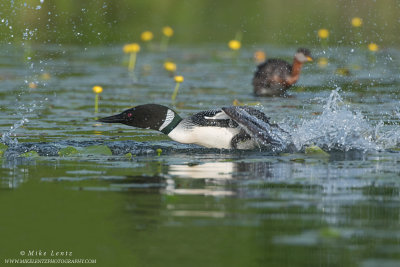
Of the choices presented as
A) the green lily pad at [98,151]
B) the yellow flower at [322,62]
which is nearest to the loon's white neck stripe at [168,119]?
the green lily pad at [98,151]

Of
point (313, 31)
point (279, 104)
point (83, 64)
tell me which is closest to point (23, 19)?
point (83, 64)

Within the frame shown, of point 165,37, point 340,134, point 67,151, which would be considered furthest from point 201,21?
point 67,151

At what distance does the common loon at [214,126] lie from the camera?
9602 millimetres

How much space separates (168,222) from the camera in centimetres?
595

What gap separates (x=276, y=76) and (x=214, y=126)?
21.2 ft

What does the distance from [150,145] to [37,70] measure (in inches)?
319

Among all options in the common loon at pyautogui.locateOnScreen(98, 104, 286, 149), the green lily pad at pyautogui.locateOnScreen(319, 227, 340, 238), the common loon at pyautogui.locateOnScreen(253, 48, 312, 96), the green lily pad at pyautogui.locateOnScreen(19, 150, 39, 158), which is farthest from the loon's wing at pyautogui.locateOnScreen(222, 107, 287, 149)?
the common loon at pyautogui.locateOnScreen(253, 48, 312, 96)

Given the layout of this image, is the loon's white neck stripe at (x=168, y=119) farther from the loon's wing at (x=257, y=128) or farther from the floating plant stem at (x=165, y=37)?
the floating plant stem at (x=165, y=37)

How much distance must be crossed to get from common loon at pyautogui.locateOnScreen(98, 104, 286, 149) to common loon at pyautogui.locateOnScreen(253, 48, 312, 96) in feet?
18.0

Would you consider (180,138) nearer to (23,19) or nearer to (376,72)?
(376,72)

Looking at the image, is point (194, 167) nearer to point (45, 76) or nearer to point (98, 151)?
point (98, 151)

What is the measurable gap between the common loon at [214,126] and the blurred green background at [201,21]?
10.5 meters

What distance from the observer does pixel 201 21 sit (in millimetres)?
23750

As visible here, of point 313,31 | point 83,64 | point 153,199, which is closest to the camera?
point 153,199
